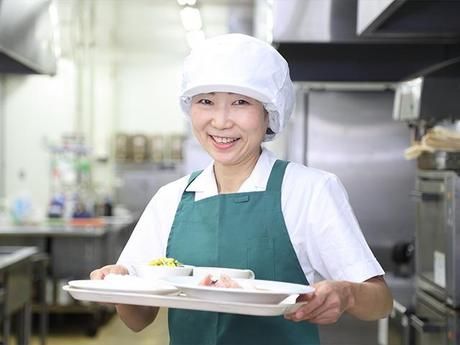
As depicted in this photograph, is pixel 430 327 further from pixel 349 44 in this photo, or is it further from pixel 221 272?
pixel 221 272

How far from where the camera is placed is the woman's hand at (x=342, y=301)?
1396 millimetres

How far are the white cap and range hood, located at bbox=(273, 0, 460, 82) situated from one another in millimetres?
851

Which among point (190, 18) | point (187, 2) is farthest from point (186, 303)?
point (190, 18)

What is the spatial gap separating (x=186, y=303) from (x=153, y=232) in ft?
1.51

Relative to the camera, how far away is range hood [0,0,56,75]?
294 cm

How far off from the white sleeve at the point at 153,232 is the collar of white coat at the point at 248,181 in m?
0.04

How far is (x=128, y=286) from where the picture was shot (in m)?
1.47

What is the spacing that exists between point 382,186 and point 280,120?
277 cm

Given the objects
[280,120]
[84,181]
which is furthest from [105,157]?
[280,120]

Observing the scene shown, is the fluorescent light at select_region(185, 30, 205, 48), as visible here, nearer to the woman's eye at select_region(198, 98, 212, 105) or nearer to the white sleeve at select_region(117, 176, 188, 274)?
the white sleeve at select_region(117, 176, 188, 274)

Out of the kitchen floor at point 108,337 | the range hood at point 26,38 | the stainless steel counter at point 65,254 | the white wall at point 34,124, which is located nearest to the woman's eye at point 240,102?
the range hood at point 26,38

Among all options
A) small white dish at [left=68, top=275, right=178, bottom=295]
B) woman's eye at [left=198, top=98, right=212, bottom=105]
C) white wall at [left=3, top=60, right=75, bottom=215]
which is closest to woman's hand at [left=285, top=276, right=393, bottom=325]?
small white dish at [left=68, top=275, right=178, bottom=295]

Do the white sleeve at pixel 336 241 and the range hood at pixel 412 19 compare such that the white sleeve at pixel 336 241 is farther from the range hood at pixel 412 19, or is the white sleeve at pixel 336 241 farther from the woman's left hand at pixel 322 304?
the range hood at pixel 412 19

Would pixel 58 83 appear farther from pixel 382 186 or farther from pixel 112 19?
pixel 382 186
